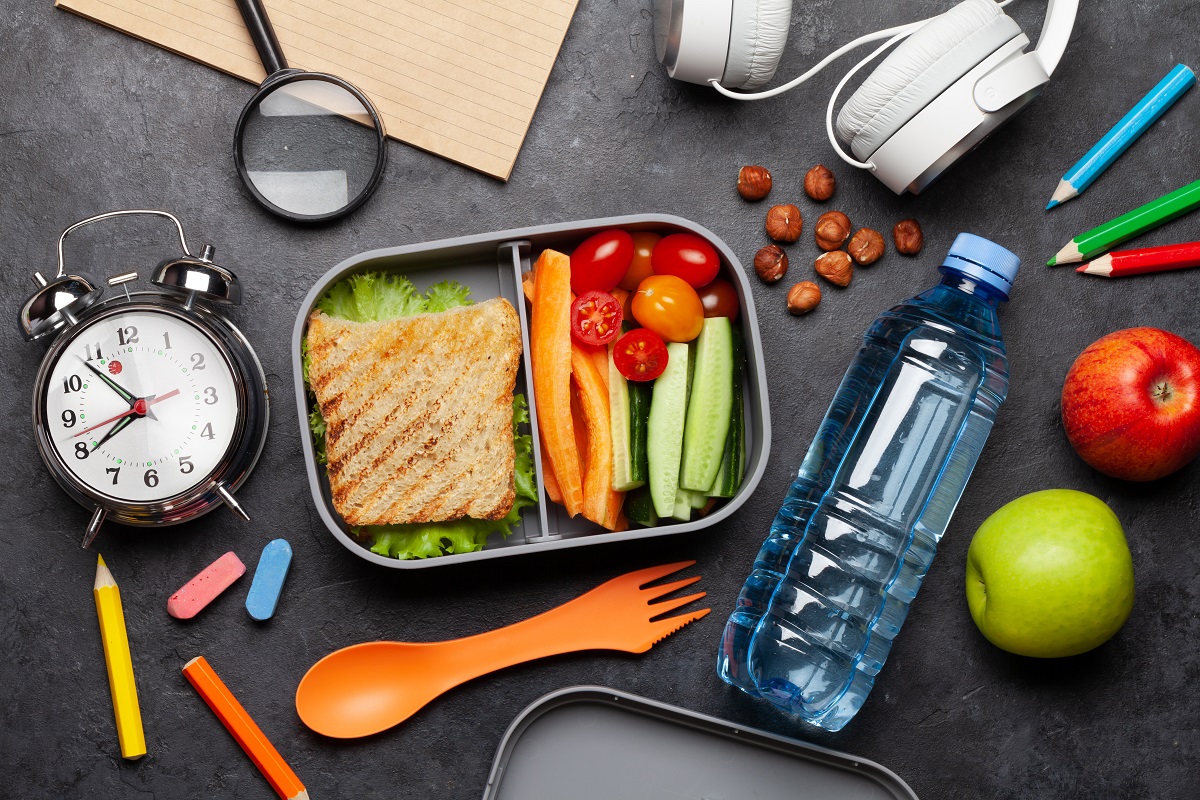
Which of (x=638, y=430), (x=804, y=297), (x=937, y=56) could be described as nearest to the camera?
(x=937, y=56)

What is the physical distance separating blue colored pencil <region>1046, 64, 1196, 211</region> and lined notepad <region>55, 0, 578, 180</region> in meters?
1.21

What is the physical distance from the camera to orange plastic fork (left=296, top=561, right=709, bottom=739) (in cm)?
179

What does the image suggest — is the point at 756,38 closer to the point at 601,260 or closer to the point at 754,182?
the point at 754,182

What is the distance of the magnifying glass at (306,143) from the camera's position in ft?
5.92

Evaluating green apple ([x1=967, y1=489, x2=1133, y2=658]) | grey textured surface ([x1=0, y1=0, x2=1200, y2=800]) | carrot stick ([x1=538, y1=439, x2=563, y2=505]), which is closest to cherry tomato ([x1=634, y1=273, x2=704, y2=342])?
grey textured surface ([x1=0, y1=0, x2=1200, y2=800])

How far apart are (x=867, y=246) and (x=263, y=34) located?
4.65 ft

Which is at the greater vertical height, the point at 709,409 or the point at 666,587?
the point at 709,409

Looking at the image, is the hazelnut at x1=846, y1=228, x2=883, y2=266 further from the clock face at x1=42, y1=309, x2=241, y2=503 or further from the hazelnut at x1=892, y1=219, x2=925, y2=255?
the clock face at x1=42, y1=309, x2=241, y2=503

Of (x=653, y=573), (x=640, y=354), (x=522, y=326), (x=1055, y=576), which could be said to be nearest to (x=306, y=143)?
(x=522, y=326)

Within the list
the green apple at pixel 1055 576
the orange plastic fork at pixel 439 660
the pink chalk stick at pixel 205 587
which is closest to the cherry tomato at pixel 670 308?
the orange plastic fork at pixel 439 660

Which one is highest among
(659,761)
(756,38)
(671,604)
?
(756,38)

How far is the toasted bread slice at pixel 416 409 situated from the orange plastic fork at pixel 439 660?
0.31 m

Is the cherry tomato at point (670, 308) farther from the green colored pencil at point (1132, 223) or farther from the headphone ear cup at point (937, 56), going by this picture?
the green colored pencil at point (1132, 223)

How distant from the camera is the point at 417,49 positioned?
6.05ft
